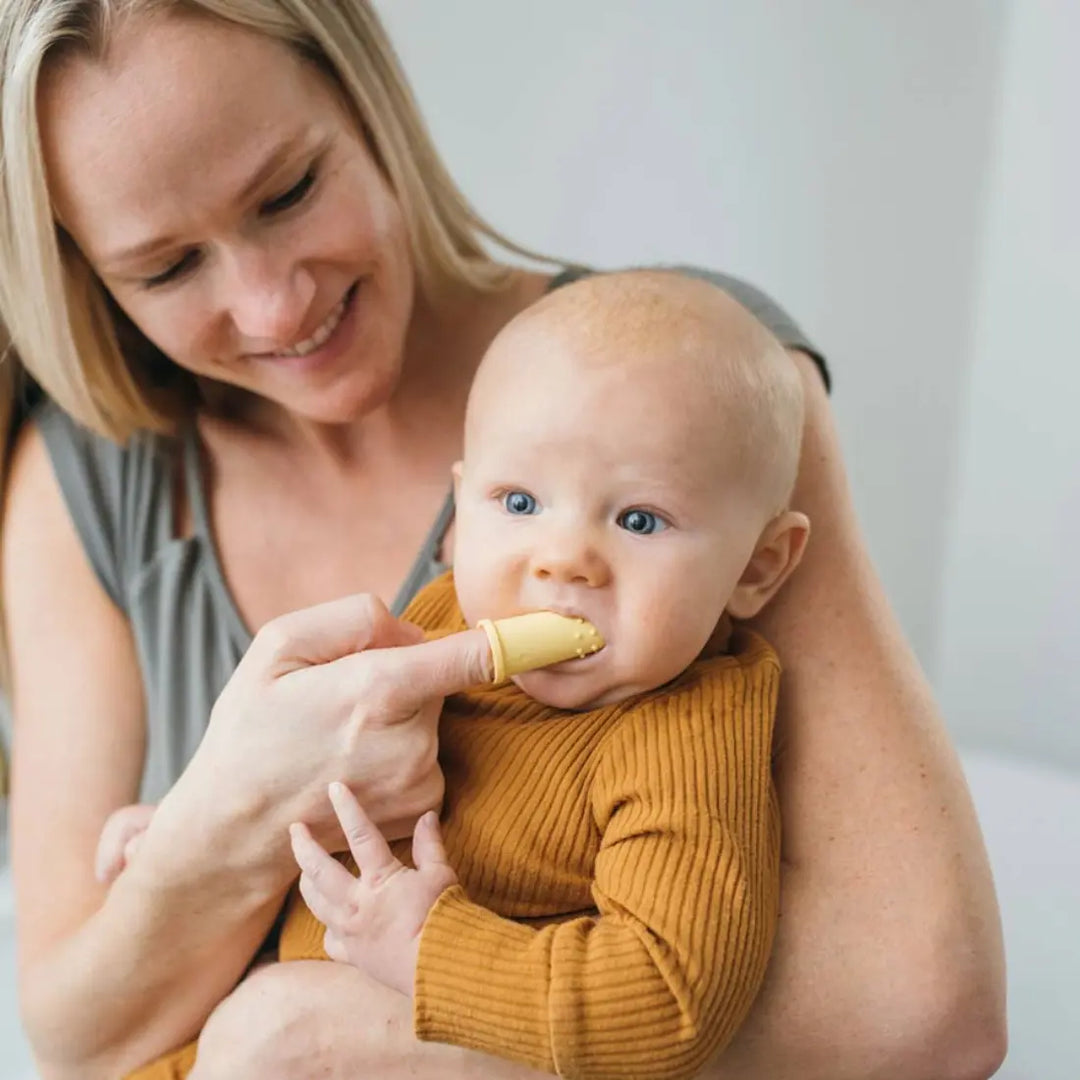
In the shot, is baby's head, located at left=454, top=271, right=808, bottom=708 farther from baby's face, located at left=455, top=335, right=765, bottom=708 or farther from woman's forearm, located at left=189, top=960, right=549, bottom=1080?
woman's forearm, located at left=189, top=960, right=549, bottom=1080

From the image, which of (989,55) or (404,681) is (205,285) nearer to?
(404,681)

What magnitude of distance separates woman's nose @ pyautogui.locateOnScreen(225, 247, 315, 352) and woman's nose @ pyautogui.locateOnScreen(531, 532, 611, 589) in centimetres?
34

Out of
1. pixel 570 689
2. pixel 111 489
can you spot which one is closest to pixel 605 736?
pixel 570 689

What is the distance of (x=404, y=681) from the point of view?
2.80ft

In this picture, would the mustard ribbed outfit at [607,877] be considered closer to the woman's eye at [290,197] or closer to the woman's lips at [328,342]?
the woman's lips at [328,342]

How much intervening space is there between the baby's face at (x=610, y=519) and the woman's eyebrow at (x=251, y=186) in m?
0.30

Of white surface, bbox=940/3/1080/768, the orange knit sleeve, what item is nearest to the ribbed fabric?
the orange knit sleeve

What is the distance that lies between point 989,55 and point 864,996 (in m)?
1.45

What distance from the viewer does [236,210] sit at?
100cm

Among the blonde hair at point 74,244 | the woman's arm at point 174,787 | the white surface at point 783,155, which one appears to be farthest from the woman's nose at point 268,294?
the white surface at point 783,155

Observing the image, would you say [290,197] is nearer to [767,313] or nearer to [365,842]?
[767,313]

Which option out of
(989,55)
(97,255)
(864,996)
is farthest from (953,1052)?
(989,55)

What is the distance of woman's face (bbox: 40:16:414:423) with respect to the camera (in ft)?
3.15

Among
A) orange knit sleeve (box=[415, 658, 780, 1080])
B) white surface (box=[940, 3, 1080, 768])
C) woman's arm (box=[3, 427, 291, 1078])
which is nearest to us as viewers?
orange knit sleeve (box=[415, 658, 780, 1080])
